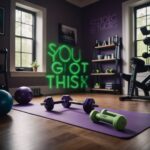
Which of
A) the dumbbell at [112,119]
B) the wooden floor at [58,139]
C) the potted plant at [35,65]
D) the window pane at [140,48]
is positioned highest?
the window pane at [140,48]

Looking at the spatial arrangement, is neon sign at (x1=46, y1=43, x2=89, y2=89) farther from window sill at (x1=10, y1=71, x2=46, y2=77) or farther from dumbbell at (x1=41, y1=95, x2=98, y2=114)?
dumbbell at (x1=41, y1=95, x2=98, y2=114)

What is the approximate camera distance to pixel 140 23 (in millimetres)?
4598

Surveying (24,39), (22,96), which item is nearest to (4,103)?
(22,96)

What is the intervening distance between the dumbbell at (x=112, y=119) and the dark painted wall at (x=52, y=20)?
9.24 ft

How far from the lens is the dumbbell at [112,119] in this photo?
1.43 m

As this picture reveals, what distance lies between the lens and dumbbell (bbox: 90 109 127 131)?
1425 millimetres

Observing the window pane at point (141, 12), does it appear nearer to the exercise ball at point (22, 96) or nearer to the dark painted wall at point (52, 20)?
the dark painted wall at point (52, 20)

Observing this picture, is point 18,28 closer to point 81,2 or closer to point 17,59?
point 17,59

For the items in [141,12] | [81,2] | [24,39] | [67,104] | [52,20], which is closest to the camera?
[67,104]

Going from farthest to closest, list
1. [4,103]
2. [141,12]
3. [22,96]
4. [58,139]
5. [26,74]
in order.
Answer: [141,12] → [26,74] → [22,96] → [4,103] → [58,139]

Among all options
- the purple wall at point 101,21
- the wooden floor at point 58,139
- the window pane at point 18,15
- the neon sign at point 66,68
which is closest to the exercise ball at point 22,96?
the wooden floor at point 58,139

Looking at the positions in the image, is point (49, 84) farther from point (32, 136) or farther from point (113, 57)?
point (32, 136)

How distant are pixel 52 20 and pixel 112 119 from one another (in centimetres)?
397

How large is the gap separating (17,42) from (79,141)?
3.60m
